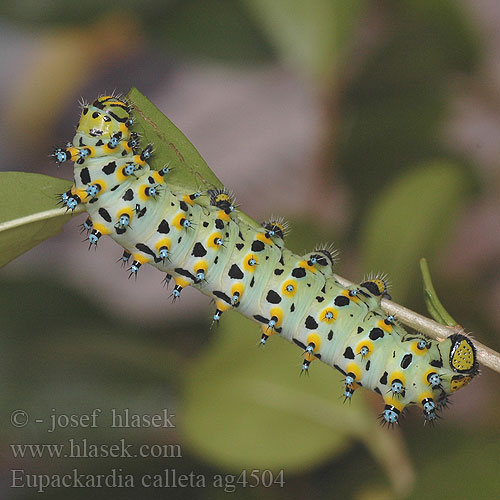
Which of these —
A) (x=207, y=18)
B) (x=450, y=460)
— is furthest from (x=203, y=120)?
(x=450, y=460)

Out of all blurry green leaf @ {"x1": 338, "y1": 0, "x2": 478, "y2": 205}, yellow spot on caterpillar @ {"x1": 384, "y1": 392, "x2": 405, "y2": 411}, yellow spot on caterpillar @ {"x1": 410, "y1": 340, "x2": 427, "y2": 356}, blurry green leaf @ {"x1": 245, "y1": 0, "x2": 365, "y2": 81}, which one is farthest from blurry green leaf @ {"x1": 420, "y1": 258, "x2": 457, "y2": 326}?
blurry green leaf @ {"x1": 338, "y1": 0, "x2": 478, "y2": 205}

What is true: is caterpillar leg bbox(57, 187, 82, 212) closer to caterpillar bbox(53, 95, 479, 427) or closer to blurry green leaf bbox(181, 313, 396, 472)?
caterpillar bbox(53, 95, 479, 427)

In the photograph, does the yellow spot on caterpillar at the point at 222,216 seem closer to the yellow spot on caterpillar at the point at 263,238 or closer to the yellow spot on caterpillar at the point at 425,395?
the yellow spot on caterpillar at the point at 263,238

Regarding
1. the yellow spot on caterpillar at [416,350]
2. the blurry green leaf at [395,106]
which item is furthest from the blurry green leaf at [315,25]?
the yellow spot on caterpillar at [416,350]

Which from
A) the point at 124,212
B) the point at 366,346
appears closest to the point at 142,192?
the point at 124,212

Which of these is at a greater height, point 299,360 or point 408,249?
point 408,249

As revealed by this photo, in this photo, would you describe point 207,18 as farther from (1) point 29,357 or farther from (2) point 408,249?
(1) point 29,357
